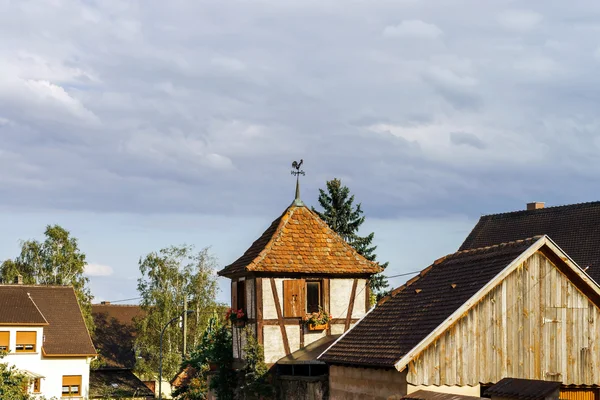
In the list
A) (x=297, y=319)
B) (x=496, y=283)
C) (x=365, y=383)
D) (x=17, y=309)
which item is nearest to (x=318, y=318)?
(x=297, y=319)

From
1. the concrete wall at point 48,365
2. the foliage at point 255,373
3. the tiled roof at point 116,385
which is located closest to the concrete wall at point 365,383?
the foliage at point 255,373

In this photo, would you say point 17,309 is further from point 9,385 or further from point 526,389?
point 526,389

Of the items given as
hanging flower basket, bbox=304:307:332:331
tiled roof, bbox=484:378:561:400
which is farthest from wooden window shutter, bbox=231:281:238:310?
tiled roof, bbox=484:378:561:400

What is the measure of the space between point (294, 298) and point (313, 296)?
967 millimetres

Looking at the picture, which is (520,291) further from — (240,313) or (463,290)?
(240,313)

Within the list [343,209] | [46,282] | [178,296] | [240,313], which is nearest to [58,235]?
[46,282]

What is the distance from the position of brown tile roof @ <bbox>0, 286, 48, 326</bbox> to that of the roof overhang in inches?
1567

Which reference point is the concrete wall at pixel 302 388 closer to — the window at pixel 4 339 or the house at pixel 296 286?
the house at pixel 296 286

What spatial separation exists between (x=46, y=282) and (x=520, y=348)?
178 ft

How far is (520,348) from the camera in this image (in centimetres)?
2314

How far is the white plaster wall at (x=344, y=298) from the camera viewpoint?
32.5 metres

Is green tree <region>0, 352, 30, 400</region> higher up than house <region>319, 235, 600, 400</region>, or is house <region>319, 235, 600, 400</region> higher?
house <region>319, 235, 600, 400</region>

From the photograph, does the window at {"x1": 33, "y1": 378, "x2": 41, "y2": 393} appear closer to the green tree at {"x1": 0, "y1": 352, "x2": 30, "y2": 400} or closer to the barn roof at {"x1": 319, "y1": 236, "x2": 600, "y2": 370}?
the green tree at {"x1": 0, "y1": 352, "x2": 30, "y2": 400}

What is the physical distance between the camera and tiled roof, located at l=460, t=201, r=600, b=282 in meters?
44.6
